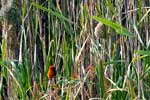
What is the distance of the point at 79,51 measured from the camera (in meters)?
2.27

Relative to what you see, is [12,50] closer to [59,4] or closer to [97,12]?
[59,4]

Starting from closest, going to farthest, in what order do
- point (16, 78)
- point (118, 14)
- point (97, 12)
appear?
point (118, 14) → point (97, 12) → point (16, 78)

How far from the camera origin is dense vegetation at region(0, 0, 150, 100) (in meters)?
2.04

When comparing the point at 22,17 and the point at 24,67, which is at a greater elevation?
the point at 22,17

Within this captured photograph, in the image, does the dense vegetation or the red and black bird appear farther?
the red and black bird

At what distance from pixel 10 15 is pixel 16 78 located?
0.34 metres

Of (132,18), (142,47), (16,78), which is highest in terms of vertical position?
(132,18)

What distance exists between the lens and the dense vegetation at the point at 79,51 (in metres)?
2.04

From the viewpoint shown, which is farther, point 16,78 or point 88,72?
point 16,78

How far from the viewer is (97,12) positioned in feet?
7.15

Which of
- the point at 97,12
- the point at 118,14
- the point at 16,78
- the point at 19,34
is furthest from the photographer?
the point at 19,34

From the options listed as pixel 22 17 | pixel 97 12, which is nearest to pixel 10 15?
pixel 22 17

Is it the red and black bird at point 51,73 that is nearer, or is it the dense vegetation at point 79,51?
the dense vegetation at point 79,51

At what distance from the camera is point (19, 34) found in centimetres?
268
